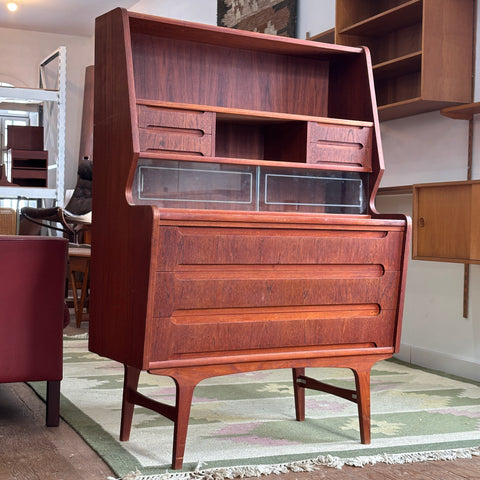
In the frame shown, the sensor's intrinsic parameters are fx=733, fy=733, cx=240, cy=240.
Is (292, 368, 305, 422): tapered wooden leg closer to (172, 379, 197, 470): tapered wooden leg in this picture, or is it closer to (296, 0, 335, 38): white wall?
(172, 379, 197, 470): tapered wooden leg

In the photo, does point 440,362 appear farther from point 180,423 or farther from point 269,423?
point 180,423

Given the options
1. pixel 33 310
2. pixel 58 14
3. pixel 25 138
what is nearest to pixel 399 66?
pixel 33 310

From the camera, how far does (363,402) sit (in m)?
2.58

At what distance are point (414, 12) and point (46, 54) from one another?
7.14 metres

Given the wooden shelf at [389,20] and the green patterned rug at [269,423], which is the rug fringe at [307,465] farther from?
the wooden shelf at [389,20]

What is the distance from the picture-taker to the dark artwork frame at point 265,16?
4852 mm

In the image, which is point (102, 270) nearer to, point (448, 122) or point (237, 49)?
point (237, 49)

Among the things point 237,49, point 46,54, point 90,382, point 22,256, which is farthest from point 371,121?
point 46,54

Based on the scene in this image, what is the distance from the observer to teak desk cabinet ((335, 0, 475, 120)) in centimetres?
355

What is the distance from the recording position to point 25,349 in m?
2.69

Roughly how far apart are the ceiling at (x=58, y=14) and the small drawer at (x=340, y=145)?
6.45m

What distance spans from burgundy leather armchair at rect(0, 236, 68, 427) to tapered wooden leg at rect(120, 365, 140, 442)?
0.33m

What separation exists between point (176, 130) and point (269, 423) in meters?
1.18

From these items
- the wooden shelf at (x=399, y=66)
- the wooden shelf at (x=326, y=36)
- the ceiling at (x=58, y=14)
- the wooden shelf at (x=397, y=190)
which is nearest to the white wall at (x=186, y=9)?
the ceiling at (x=58, y=14)
